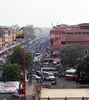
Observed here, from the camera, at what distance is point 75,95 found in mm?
24469

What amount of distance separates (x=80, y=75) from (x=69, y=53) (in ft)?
36.7

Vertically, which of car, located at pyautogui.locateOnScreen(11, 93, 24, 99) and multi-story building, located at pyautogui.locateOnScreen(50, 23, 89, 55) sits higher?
multi-story building, located at pyautogui.locateOnScreen(50, 23, 89, 55)

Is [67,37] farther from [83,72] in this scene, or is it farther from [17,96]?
[17,96]

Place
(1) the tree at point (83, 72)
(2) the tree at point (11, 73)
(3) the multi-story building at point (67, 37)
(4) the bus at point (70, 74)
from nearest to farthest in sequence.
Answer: (2) the tree at point (11, 73)
(1) the tree at point (83, 72)
(4) the bus at point (70, 74)
(3) the multi-story building at point (67, 37)

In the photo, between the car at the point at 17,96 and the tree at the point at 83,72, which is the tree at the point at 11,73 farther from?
the tree at the point at 83,72

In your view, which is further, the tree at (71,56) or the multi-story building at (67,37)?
the multi-story building at (67,37)

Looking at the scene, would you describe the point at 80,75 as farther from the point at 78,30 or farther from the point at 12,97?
the point at 78,30

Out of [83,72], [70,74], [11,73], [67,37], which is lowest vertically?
[70,74]

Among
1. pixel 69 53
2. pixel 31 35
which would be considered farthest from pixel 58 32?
pixel 31 35

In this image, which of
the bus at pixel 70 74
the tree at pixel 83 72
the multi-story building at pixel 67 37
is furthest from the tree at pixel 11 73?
the multi-story building at pixel 67 37

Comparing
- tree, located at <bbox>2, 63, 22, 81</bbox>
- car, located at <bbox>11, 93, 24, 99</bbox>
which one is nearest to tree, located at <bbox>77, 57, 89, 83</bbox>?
tree, located at <bbox>2, 63, 22, 81</bbox>

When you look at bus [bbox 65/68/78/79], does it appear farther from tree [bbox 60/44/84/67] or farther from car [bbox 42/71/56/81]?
tree [bbox 60/44/84/67]

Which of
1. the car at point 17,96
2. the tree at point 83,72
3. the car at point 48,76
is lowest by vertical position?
the car at point 48,76

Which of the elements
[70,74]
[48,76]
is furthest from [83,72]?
[48,76]
